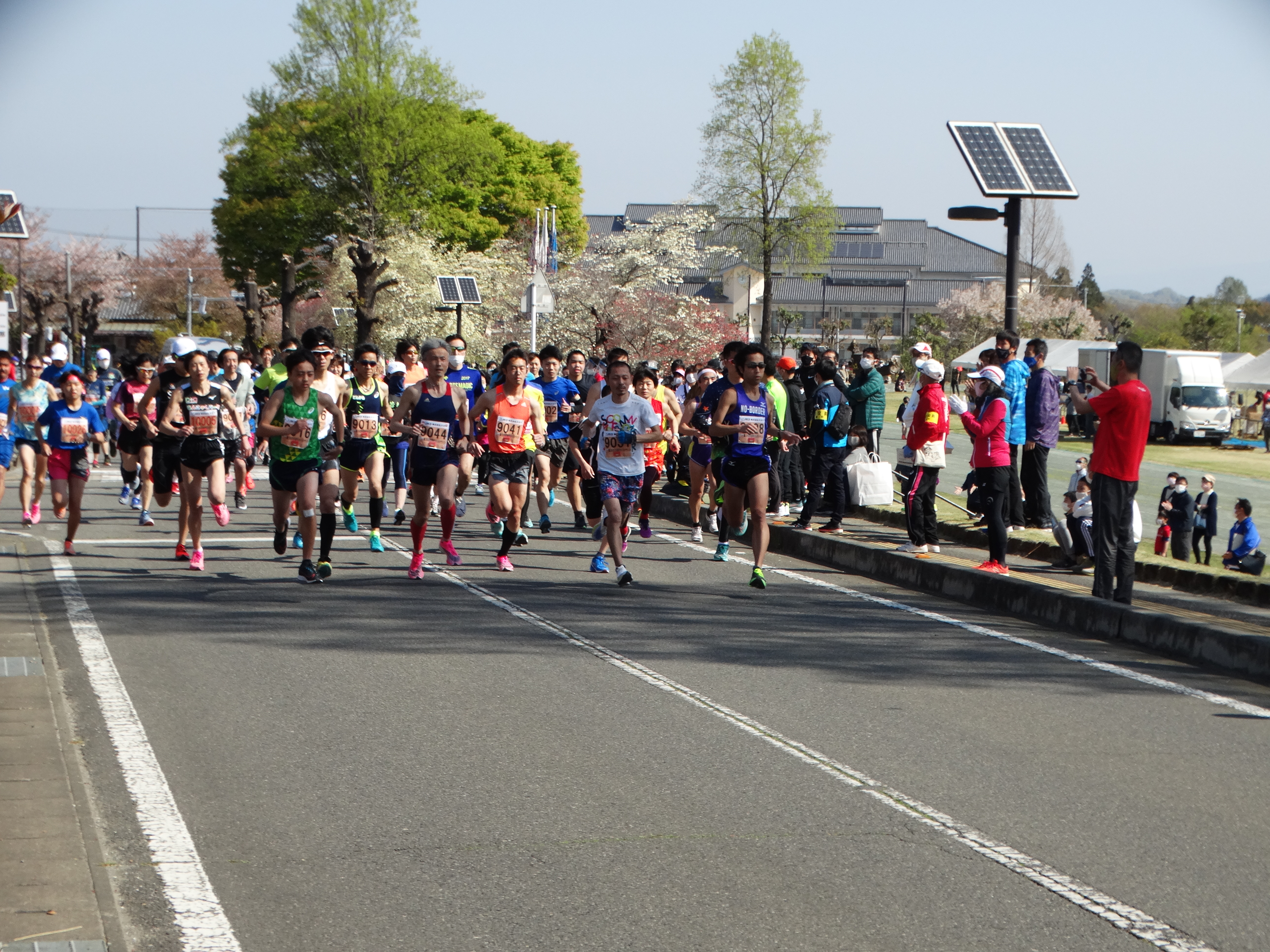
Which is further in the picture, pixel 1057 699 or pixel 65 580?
pixel 65 580

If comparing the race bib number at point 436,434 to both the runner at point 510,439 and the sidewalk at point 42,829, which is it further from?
the sidewalk at point 42,829

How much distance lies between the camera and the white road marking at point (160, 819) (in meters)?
4.21

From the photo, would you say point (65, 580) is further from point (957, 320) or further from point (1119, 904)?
point (957, 320)

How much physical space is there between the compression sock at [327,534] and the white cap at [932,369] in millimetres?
5239

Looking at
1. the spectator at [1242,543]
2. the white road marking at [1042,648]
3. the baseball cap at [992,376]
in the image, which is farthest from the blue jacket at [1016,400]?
the spectator at [1242,543]

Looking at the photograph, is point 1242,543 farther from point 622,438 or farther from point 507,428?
point 507,428

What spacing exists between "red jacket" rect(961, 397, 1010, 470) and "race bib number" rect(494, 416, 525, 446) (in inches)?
152

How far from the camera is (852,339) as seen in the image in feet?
346

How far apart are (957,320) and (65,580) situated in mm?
102638

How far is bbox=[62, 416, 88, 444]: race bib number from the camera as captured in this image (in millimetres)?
13539

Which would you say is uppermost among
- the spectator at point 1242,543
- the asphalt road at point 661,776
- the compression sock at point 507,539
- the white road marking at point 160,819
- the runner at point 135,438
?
the runner at point 135,438

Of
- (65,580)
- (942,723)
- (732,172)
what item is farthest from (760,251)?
(942,723)

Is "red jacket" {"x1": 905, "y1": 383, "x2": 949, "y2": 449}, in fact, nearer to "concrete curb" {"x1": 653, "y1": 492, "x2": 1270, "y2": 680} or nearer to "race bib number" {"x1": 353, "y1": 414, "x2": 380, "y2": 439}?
"concrete curb" {"x1": 653, "y1": 492, "x2": 1270, "y2": 680}

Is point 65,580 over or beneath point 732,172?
beneath
